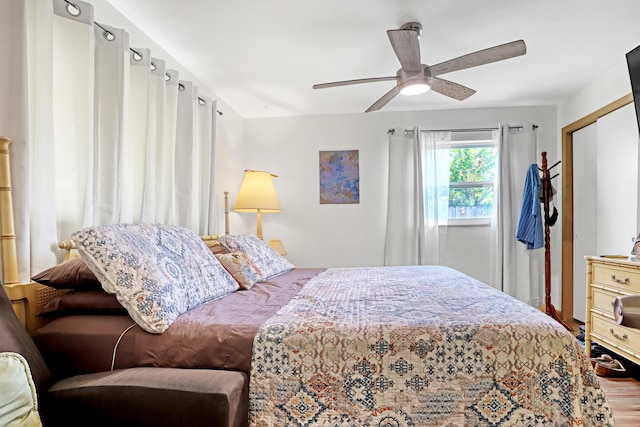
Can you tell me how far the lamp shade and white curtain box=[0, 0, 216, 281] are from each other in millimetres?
1053

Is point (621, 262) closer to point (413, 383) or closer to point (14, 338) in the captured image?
point (413, 383)

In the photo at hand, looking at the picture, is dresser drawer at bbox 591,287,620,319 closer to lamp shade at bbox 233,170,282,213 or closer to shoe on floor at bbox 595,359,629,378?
shoe on floor at bbox 595,359,629,378

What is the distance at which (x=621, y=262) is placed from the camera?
2.40m

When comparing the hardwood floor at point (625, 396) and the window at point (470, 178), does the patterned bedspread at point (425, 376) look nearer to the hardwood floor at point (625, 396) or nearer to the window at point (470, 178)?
the hardwood floor at point (625, 396)

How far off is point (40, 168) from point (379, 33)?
6.86 feet

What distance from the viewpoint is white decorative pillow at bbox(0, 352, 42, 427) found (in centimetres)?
98

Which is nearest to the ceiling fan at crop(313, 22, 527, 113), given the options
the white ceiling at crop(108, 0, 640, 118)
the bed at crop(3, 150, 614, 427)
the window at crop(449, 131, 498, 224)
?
the white ceiling at crop(108, 0, 640, 118)

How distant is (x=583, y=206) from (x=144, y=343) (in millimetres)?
4057

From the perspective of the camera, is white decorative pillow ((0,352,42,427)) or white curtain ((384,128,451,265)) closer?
white decorative pillow ((0,352,42,427))

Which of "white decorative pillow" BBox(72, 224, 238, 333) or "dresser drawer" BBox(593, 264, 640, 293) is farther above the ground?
"white decorative pillow" BBox(72, 224, 238, 333)

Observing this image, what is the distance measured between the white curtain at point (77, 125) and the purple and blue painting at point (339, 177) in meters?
1.98

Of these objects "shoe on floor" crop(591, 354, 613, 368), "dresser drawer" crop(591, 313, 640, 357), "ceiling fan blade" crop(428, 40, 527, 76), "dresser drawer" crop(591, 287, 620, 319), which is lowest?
"shoe on floor" crop(591, 354, 613, 368)

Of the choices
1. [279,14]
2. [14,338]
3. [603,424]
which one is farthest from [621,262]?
[14,338]

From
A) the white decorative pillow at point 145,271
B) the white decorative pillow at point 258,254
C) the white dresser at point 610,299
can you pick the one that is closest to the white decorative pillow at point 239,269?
the white decorative pillow at point 258,254
